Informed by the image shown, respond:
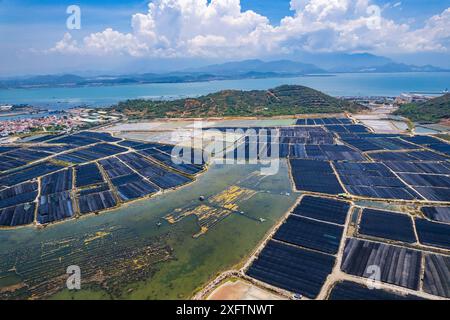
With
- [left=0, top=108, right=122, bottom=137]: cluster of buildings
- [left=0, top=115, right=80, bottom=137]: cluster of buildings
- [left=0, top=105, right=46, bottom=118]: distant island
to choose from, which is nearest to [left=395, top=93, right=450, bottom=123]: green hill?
[left=0, top=108, right=122, bottom=137]: cluster of buildings

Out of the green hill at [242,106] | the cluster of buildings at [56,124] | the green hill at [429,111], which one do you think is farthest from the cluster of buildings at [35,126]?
the green hill at [429,111]

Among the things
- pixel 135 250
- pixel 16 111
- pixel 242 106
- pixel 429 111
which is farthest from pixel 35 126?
pixel 429 111

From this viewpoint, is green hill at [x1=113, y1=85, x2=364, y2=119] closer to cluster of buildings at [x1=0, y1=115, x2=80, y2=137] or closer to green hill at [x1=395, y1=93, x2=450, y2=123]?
green hill at [x1=395, y1=93, x2=450, y2=123]

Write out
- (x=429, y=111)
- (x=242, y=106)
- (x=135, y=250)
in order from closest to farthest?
1. (x=135, y=250)
2. (x=429, y=111)
3. (x=242, y=106)

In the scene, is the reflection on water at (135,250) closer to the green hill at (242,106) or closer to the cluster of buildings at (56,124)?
the cluster of buildings at (56,124)

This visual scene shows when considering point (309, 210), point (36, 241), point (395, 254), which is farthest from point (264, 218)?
point (36, 241)

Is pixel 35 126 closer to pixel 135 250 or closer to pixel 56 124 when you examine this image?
pixel 56 124
